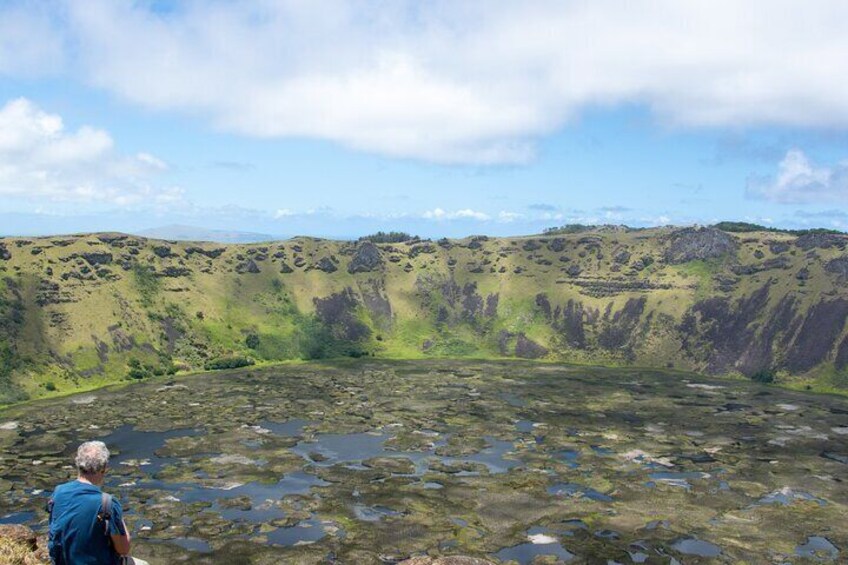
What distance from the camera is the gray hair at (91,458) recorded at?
Answer: 18.6 m

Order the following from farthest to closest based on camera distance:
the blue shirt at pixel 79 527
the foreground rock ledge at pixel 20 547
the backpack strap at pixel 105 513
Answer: the foreground rock ledge at pixel 20 547 < the backpack strap at pixel 105 513 < the blue shirt at pixel 79 527

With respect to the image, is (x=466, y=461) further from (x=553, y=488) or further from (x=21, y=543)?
(x=21, y=543)

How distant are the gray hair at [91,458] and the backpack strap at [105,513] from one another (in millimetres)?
813

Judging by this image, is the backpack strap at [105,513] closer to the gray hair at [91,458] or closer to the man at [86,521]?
the man at [86,521]

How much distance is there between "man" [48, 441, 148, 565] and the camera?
18438mm

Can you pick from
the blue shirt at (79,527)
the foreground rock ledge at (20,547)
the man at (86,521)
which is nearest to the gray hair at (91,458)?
the man at (86,521)

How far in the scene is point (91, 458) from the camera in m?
18.7

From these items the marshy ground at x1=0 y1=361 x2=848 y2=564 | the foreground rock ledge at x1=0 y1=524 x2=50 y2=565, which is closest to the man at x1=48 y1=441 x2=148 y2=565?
the foreground rock ledge at x1=0 y1=524 x2=50 y2=565

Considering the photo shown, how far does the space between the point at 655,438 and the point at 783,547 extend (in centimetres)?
5307

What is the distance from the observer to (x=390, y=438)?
134 m

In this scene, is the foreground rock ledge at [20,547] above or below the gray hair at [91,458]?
below


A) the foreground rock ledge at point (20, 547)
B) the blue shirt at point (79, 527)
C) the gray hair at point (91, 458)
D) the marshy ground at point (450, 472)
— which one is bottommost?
the marshy ground at point (450, 472)

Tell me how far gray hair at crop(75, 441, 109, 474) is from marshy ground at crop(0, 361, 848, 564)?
2514 inches

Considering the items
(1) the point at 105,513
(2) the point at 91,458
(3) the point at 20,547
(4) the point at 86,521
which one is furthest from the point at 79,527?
(3) the point at 20,547
